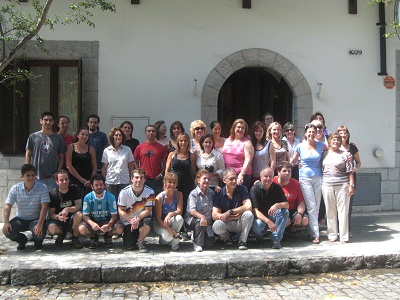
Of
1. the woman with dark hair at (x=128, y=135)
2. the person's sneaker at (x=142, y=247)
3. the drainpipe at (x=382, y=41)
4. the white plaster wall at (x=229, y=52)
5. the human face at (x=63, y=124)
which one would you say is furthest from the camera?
the drainpipe at (x=382, y=41)

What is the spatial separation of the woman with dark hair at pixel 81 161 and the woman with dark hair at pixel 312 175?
325cm

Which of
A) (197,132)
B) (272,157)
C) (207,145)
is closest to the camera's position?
(207,145)

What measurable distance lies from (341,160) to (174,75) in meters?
3.59

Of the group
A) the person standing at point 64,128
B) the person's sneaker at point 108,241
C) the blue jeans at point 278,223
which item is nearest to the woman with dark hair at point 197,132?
the blue jeans at point 278,223

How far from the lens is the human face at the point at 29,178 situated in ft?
22.6

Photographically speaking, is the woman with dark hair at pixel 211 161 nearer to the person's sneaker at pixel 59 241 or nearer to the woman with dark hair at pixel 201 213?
the woman with dark hair at pixel 201 213

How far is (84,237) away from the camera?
24.3ft

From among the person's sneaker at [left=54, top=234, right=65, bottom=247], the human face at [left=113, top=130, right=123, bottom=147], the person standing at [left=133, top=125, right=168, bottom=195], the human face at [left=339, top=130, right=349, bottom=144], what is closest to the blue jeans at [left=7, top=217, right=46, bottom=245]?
the person's sneaker at [left=54, top=234, right=65, bottom=247]

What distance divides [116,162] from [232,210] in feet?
6.42

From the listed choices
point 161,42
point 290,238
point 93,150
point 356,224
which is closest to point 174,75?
point 161,42

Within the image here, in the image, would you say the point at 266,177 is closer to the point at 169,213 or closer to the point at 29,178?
the point at 169,213

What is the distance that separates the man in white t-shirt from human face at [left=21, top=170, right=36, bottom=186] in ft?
4.11

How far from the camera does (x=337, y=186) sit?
7.40 meters

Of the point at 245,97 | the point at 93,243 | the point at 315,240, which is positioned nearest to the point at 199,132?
the point at 93,243
